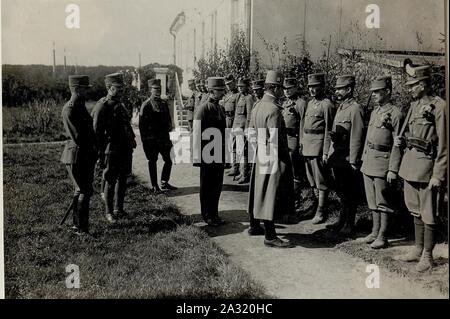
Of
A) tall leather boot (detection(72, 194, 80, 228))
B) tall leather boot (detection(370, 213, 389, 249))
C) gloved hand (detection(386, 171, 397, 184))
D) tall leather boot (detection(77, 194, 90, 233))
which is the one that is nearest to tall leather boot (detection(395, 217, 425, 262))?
tall leather boot (detection(370, 213, 389, 249))

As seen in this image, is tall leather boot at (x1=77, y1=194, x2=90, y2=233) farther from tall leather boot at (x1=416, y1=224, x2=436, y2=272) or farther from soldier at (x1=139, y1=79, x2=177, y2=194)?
tall leather boot at (x1=416, y1=224, x2=436, y2=272)

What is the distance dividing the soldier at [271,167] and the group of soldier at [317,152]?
0.01 meters

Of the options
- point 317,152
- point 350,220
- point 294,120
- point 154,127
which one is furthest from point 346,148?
point 154,127

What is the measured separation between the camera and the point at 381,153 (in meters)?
5.34

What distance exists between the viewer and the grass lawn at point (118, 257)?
4.41 m

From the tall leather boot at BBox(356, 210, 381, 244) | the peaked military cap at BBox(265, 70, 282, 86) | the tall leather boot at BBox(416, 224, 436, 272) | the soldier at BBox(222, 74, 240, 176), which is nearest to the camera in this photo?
the tall leather boot at BBox(416, 224, 436, 272)

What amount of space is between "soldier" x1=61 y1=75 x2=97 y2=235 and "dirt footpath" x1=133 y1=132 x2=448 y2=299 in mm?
1804

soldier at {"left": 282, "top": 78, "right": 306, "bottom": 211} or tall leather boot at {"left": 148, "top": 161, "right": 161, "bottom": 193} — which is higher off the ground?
soldier at {"left": 282, "top": 78, "right": 306, "bottom": 211}

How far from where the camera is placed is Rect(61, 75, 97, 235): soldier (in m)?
5.57

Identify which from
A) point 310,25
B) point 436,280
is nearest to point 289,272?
point 436,280

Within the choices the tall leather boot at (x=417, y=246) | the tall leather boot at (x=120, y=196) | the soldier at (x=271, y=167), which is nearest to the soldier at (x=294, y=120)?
the soldier at (x=271, y=167)

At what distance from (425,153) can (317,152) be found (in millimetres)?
2023

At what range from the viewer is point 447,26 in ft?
13.1

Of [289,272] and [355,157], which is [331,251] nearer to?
Answer: [289,272]
